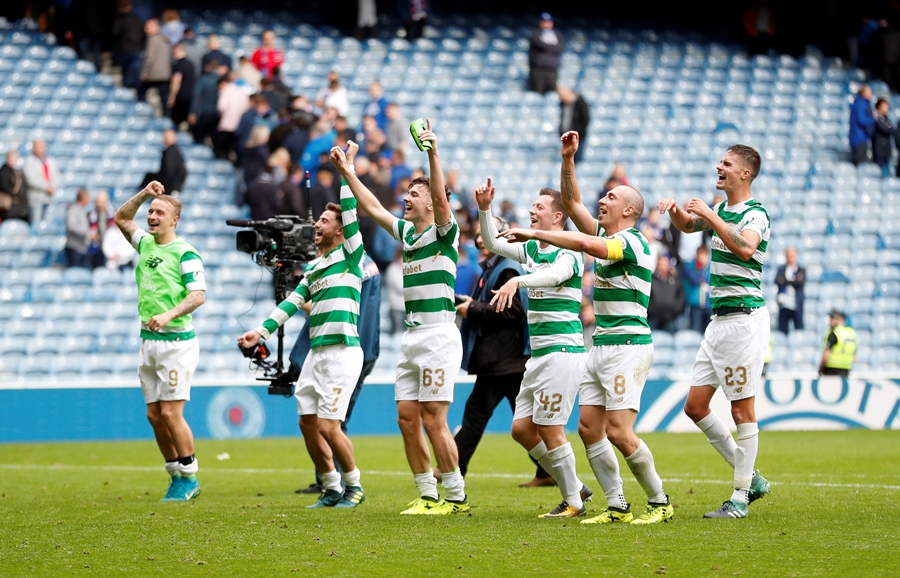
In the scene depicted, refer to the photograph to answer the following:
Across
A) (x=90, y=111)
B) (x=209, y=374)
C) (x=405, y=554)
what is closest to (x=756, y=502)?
(x=405, y=554)

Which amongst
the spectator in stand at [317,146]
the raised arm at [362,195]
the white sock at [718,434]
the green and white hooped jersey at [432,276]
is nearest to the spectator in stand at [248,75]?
the spectator in stand at [317,146]

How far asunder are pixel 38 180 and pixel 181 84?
2.97 meters

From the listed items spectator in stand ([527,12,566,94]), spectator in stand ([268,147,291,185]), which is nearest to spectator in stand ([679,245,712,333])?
spectator in stand ([527,12,566,94])

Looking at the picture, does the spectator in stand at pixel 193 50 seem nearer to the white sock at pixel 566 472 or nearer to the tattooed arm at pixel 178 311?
the tattooed arm at pixel 178 311

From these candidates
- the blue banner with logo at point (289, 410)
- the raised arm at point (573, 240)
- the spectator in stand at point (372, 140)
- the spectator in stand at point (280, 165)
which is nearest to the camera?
the raised arm at point (573, 240)

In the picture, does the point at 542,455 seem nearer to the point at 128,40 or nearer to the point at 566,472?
the point at 566,472

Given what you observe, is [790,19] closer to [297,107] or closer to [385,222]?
[297,107]

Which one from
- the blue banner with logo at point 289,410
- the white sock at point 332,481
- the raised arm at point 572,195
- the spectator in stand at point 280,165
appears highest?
the spectator in stand at point 280,165

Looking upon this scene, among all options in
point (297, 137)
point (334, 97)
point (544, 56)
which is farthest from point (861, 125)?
point (297, 137)

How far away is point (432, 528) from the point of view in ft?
24.4

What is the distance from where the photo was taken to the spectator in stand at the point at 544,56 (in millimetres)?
23609

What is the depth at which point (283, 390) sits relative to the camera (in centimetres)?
1020

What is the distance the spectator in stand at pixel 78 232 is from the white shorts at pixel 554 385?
41.1 feet

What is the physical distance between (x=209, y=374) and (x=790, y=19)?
1567 cm
